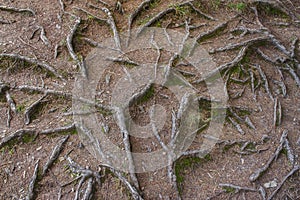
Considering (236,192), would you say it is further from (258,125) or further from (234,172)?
(258,125)

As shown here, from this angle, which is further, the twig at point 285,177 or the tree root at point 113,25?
the tree root at point 113,25

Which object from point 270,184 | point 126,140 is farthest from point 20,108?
point 270,184

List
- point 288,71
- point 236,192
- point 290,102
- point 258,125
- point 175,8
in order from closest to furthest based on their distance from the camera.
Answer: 1. point 236,192
2. point 258,125
3. point 290,102
4. point 288,71
5. point 175,8

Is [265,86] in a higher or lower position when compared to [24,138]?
lower

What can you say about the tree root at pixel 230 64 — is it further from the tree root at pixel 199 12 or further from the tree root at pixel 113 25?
the tree root at pixel 113 25

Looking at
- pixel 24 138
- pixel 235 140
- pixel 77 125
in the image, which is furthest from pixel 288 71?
pixel 24 138

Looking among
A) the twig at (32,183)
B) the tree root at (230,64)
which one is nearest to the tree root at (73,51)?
the twig at (32,183)
